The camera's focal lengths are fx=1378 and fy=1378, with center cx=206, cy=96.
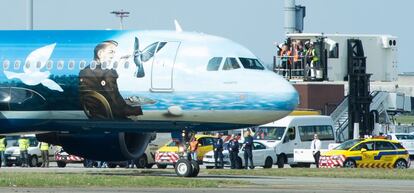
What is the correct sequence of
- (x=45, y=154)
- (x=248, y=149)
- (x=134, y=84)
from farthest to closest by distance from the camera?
(x=45, y=154) → (x=248, y=149) → (x=134, y=84)

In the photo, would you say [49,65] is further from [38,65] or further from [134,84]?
[134,84]

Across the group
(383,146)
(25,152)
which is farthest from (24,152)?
(383,146)

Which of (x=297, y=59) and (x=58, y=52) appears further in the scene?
(x=297, y=59)

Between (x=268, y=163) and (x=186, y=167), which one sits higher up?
(x=186, y=167)

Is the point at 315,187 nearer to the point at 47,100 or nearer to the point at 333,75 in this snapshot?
the point at 47,100

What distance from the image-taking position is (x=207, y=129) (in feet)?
134

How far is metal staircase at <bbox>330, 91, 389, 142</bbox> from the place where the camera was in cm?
7244

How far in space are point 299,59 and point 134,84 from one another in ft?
121

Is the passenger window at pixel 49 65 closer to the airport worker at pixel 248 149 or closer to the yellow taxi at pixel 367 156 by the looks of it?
the airport worker at pixel 248 149

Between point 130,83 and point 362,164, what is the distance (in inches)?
720

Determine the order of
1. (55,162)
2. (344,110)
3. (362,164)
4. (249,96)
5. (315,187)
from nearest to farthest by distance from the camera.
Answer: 1. (315,187)
2. (249,96)
3. (362,164)
4. (55,162)
5. (344,110)

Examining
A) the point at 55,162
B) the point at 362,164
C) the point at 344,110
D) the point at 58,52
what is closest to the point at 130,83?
the point at 58,52

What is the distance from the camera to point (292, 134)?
2488 inches

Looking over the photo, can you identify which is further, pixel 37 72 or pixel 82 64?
pixel 37 72
